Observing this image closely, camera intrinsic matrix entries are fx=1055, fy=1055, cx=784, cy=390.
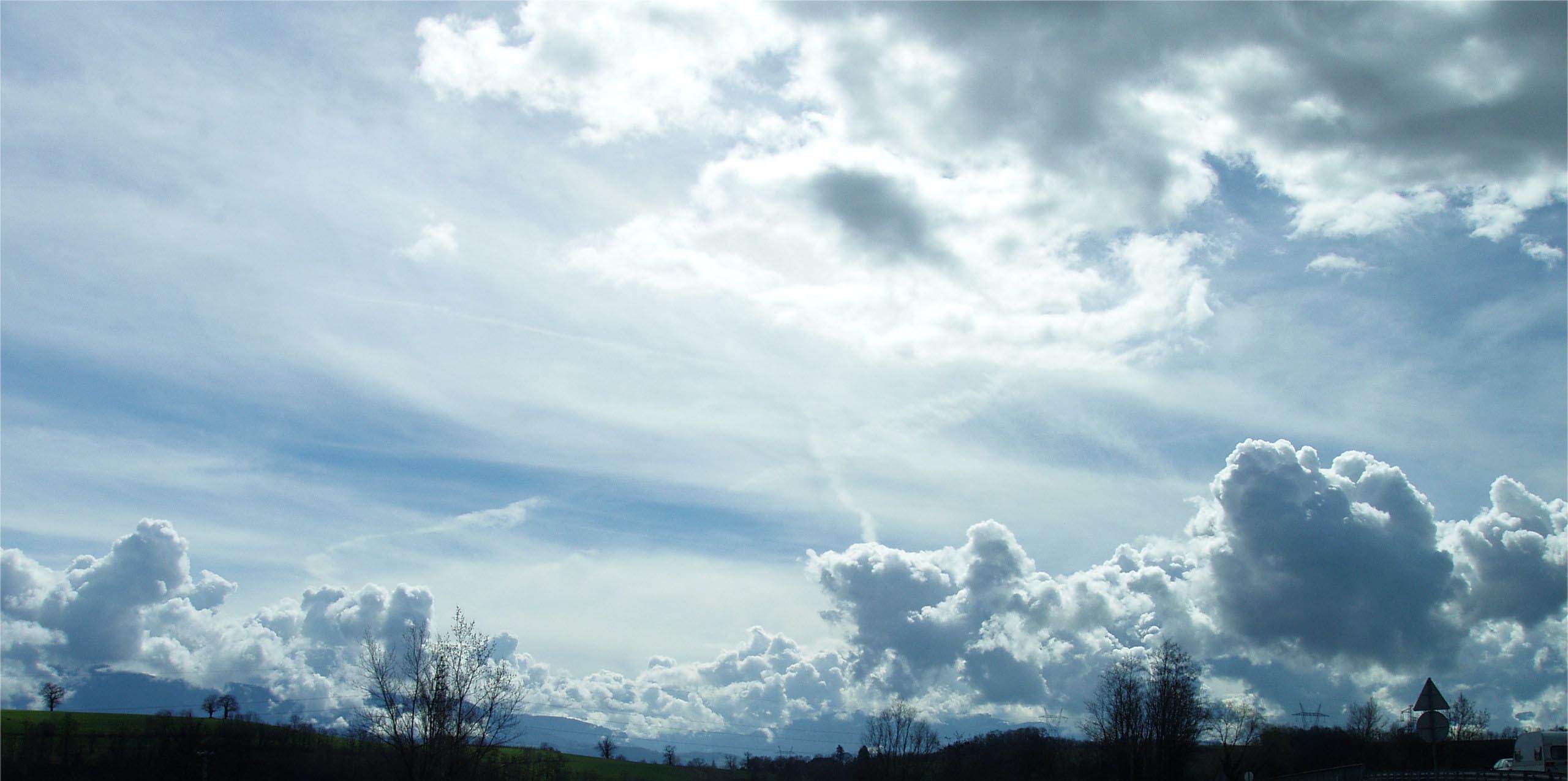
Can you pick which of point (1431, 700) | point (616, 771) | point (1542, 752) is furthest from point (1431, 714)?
point (616, 771)

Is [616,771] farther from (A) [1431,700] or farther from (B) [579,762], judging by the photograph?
(A) [1431,700]

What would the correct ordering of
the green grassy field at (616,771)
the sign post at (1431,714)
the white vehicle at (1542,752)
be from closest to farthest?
1. the sign post at (1431,714)
2. the white vehicle at (1542,752)
3. the green grassy field at (616,771)

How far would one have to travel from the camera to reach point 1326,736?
149 m

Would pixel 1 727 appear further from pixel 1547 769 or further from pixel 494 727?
pixel 1547 769

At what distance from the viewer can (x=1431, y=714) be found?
70.1 feet

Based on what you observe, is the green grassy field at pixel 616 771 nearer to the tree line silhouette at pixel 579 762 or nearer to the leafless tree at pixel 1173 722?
the tree line silhouette at pixel 579 762

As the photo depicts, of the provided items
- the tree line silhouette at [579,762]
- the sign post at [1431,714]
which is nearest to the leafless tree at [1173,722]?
the tree line silhouette at [579,762]

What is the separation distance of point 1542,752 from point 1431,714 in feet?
151

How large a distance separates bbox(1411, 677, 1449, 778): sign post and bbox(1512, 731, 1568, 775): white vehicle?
1472 inches

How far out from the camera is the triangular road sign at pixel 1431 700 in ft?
69.6

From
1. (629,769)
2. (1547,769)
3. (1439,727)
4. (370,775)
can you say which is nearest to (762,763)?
(629,769)

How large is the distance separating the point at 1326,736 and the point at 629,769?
11544cm

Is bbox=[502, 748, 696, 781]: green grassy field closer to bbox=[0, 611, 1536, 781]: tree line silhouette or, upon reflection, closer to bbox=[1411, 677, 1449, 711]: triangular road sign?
bbox=[0, 611, 1536, 781]: tree line silhouette

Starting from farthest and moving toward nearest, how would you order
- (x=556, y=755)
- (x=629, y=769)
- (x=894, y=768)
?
(x=629, y=769) → (x=556, y=755) → (x=894, y=768)
